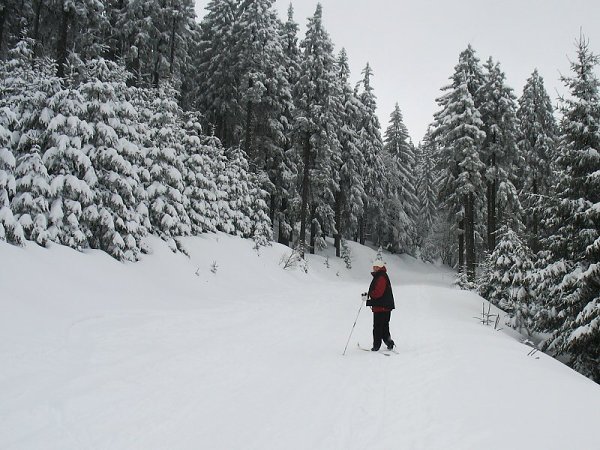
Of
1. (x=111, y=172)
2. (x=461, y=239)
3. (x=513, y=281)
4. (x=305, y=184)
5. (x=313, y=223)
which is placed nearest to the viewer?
(x=111, y=172)

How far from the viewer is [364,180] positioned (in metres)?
39.2

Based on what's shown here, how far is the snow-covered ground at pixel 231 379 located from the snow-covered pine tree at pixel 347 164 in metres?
24.4

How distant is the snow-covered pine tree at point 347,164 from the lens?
35.1m

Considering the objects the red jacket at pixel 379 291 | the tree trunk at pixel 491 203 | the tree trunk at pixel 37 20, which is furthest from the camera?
the tree trunk at pixel 491 203

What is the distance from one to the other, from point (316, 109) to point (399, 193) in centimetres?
2307

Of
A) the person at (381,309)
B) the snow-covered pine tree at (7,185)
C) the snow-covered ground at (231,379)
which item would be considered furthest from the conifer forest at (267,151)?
the person at (381,309)

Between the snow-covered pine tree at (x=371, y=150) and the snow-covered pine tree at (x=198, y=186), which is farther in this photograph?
the snow-covered pine tree at (x=371, y=150)

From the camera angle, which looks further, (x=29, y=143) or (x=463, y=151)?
(x=463, y=151)

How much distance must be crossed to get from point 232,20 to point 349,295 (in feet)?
83.6

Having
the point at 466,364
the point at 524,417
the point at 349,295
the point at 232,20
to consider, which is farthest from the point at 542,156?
the point at 524,417

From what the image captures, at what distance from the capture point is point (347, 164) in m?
35.4

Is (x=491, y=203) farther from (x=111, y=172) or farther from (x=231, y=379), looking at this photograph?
(x=231, y=379)

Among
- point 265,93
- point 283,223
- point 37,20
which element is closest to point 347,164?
point 283,223

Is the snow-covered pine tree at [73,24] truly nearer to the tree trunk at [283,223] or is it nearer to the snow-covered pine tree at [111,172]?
the snow-covered pine tree at [111,172]
